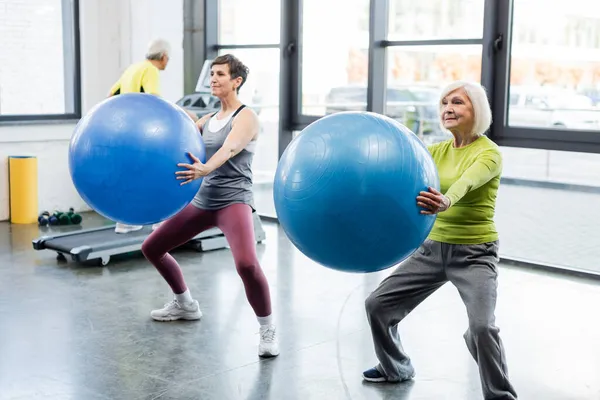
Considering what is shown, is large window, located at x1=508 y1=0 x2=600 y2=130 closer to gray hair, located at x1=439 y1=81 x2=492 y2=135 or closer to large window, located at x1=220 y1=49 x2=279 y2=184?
large window, located at x1=220 y1=49 x2=279 y2=184

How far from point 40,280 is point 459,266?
9.94 feet

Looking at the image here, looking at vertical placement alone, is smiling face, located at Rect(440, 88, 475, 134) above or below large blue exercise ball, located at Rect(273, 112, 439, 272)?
above

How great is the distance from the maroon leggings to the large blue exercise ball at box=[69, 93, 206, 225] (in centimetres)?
41

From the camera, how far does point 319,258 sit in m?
2.60

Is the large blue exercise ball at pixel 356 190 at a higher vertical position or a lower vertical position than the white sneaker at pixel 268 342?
higher

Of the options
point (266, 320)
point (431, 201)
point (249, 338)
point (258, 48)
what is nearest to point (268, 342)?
point (266, 320)

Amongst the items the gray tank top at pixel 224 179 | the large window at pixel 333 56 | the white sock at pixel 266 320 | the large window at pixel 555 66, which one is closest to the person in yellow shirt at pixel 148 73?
the large window at pixel 333 56

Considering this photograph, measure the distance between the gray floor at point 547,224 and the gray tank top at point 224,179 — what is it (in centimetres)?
280

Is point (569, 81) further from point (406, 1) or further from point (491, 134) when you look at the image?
point (406, 1)

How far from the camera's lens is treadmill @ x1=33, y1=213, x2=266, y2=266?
5316mm

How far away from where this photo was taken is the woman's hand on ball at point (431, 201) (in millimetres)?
2500

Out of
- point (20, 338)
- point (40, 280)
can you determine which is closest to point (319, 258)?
point (20, 338)

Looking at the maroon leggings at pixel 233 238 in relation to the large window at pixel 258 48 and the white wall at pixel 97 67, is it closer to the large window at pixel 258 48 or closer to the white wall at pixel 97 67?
the large window at pixel 258 48

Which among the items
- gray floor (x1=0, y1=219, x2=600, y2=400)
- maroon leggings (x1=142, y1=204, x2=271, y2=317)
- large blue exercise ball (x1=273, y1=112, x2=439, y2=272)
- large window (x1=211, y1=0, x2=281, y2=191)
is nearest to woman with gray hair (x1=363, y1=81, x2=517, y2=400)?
large blue exercise ball (x1=273, y1=112, x2=439, y2=272)
